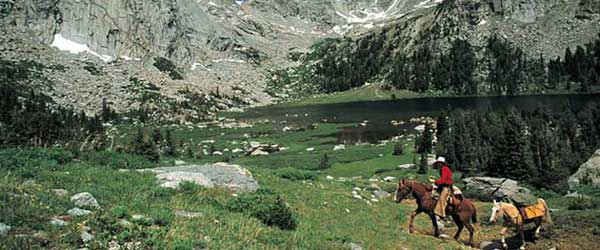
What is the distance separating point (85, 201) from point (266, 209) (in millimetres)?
5553

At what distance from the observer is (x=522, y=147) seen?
4703 centimetres

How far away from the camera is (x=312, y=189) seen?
83.0 feet

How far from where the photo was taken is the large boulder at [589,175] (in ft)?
116

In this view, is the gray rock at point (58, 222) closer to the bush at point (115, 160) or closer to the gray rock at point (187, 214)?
the gray rock at point (187, 214)

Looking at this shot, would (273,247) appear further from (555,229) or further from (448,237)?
(555,229)

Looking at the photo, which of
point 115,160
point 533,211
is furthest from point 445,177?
point 115,160

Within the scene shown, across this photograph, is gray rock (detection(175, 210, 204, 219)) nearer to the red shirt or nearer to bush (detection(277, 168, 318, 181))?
the red shirt

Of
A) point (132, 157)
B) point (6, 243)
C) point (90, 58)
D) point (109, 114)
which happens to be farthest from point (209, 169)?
point (90, 58)

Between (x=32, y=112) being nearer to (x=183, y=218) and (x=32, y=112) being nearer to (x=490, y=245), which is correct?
(x=183, y=218)

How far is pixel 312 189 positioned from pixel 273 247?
13595 millimetres

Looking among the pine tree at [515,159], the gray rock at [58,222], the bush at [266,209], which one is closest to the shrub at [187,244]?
the gray rock at [58,222]

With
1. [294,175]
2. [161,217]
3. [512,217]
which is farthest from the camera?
[294,175]

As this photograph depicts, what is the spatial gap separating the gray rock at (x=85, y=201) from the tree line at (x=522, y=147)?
116ft

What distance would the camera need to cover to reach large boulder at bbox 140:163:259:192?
58.3ft
